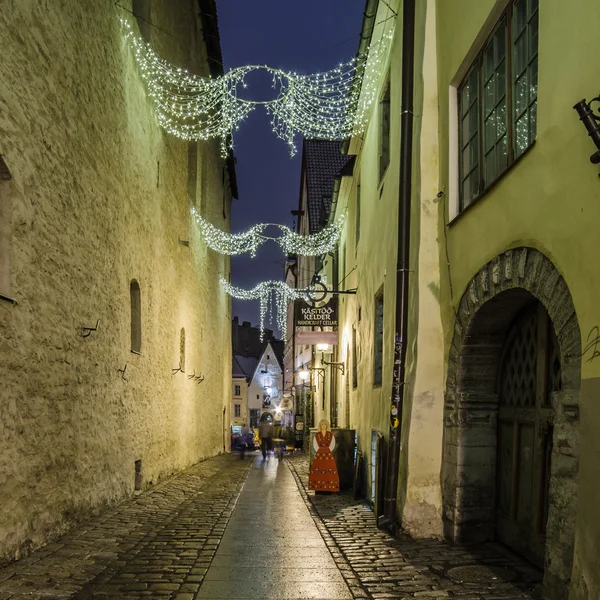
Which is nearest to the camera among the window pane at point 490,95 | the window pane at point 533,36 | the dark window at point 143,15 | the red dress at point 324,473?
the window pane at point 533,36

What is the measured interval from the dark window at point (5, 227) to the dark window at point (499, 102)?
457 centimetres

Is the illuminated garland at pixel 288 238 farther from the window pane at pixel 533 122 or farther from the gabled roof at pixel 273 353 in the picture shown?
the gabled roof at pixel 273 353

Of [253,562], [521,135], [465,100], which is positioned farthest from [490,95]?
[253,562]

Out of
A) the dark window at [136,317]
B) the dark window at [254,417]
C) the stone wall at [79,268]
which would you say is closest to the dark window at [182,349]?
the stone wall at [79,268]

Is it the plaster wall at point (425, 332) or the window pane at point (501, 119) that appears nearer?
the window pane at point (501, 119)

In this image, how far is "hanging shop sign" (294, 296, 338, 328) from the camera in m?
15.6

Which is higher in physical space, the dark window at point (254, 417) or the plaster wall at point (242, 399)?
the plaster wall at point (242, 399)

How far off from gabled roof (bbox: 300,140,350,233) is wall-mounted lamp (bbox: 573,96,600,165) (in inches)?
1048

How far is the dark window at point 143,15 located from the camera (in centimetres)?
1180

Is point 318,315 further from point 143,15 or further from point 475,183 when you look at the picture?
point 475,183

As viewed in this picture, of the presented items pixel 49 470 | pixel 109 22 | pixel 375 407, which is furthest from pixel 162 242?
pixel 49 470

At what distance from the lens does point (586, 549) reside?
4.02 meters

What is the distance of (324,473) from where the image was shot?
11.4 metres

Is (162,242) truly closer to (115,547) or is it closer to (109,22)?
(109,22)
